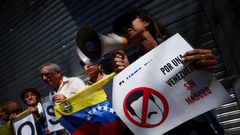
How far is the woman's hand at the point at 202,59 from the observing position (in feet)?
5.17

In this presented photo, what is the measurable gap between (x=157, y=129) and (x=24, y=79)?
5.41 meters

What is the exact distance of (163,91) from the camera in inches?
69.2

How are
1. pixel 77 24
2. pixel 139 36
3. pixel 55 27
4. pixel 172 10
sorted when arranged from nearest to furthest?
pixel 139 36 < pixel 172 10 < pixel 77 24 < pixel 55 27

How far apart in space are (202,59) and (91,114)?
1497 millimetres

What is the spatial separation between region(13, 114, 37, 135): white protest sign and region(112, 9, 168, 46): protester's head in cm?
231

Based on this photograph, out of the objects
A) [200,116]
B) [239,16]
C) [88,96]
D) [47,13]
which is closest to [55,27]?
[47,13]

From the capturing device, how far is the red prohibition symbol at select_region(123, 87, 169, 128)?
5.76 ft

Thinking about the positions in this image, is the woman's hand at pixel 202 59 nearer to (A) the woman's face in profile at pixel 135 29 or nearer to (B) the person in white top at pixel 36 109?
(A) the woman's face in profile at pixel 135 29

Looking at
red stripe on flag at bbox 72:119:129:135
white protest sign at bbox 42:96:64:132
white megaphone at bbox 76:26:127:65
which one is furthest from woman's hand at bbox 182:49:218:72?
white protest sign at bbox 42:96:64:132

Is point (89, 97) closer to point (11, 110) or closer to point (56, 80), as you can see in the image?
point (56, 80)

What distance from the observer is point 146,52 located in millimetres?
1908

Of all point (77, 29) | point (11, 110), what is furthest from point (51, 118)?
point (77, 29)

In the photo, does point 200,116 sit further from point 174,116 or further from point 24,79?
point 24,79

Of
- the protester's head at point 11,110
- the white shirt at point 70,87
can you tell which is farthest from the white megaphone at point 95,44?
the protester's head at point 11,110
